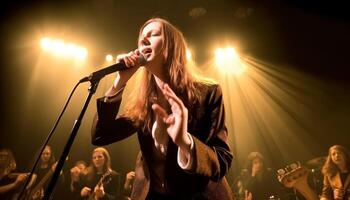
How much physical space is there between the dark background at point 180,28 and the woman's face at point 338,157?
27.5 inches

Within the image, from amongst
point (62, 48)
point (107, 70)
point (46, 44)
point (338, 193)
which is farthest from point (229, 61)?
point (107, 70)

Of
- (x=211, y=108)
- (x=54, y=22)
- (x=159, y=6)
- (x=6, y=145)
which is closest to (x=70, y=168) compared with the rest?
(x=6, y=145)

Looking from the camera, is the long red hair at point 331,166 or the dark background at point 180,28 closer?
the long red hair at point 331,166

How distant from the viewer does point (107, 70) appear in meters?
1.11

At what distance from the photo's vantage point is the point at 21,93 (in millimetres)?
5270

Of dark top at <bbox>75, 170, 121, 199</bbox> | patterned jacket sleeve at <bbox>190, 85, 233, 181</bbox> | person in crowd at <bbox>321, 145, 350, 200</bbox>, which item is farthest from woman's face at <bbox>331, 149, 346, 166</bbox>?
patterned jacket sleeve at <bbox>190, 85, 233, 181</bbox>

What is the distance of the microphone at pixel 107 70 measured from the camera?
1.08 metres

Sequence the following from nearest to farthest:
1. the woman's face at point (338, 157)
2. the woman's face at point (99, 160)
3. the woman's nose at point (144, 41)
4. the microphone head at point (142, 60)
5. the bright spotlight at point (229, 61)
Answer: the microphone head at point (142, 60) → the woman's nose at point (144, 41) → the woman's face at point (338, 157) → the woman's face at point (99, 160) → the bright spotlight at point (229, 61)

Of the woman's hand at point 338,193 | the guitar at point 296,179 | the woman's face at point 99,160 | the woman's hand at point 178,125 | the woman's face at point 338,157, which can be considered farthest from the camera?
the woman's face at point 99,160

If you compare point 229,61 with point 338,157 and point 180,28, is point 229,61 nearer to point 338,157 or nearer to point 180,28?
point 180,28

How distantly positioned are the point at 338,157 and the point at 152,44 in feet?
13.0

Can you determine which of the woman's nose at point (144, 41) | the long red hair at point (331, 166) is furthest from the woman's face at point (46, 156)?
the woman's nose at point (144, 41)

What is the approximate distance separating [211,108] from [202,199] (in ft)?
1.04

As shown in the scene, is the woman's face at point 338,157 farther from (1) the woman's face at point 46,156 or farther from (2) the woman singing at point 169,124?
(1) the woman's face at point 46,156
